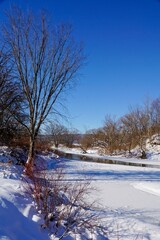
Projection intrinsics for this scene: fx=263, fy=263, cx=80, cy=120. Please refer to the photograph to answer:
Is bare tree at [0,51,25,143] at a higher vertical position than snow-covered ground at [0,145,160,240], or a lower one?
higher

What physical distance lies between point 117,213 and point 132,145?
136 feet

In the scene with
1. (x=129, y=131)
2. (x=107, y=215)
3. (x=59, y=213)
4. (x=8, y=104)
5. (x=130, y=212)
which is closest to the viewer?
(x=59, y=213)

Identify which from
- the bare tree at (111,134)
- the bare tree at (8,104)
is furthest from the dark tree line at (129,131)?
the bare tree at (8,104)

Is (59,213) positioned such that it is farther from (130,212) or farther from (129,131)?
(129,131)

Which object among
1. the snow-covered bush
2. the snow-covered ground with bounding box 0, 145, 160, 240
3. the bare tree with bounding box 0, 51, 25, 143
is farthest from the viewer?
the bare tree with bounding box 0, 51, 25, 143

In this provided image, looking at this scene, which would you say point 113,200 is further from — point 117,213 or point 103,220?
point 103,220

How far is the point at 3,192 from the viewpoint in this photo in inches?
211

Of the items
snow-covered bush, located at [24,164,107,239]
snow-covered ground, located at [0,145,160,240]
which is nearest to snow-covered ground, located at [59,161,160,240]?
snow-covered ground, located at [0,145,160,240]

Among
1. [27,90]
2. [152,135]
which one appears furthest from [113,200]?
[152,135]

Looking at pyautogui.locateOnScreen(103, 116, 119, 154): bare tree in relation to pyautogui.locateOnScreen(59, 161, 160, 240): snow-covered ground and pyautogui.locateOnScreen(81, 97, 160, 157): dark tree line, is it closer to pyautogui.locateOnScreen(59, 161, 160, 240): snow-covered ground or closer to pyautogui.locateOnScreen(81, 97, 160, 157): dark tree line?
pyautogui.locateOnScreen(81, 97, 160, 157): dark tree line

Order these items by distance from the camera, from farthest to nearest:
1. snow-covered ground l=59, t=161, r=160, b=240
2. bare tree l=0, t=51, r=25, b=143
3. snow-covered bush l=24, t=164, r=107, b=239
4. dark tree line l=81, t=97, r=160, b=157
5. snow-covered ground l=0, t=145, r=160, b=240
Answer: dark tree line l=81, t=97, r=160, b=157
bare tree l=0, t=51, r=25, b=143
snow-covered ground l=59, t=161, r=160, b=240
snow-covered bush l=24, t=164, r=107, b=239
snow-covered ground l=0, t=145, r=160, b=240

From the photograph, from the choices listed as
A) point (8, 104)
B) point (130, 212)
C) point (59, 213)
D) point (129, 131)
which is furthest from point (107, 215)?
point (129, 131)

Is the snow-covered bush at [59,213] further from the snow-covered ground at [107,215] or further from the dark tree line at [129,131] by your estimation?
the dark tree line at [129,131]

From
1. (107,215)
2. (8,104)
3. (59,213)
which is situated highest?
(8,104)
